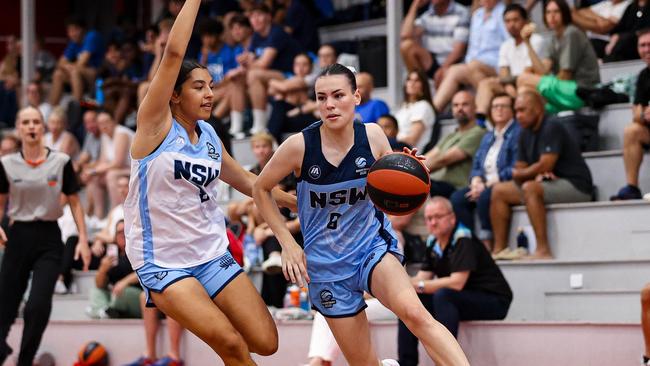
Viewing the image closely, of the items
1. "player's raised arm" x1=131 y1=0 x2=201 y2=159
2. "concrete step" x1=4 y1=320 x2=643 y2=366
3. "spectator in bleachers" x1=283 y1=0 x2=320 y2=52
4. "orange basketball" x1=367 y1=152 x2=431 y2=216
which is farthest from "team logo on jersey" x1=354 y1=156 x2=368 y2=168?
"spectator in bleachers" x1=283 y1=0 x2=320 y2=52

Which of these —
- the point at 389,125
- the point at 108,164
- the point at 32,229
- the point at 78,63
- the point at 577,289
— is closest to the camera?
the point at 32,229

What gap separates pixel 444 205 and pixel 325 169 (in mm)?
2589

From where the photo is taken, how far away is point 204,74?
5617mm

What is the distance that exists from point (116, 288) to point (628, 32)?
17.2 feet

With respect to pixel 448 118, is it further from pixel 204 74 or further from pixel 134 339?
pixel 204 74

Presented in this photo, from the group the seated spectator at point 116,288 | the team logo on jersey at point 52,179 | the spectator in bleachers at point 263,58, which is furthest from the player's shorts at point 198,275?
the spectator in bleachers at point 263,58

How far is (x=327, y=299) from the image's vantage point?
226 inches

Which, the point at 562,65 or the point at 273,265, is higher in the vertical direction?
the point at 562,65

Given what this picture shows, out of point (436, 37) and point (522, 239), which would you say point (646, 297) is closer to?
point (522, 239)

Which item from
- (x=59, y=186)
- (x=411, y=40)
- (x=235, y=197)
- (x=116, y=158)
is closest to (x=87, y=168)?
(x=116, y=158)

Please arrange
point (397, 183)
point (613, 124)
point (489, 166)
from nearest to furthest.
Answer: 1. point (397, 183)
2. point (489, 166)
3. point (613, 124)

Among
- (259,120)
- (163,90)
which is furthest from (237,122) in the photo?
(163,90)

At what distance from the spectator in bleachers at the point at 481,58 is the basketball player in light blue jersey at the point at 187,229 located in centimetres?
563

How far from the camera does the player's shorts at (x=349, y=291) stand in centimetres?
569
